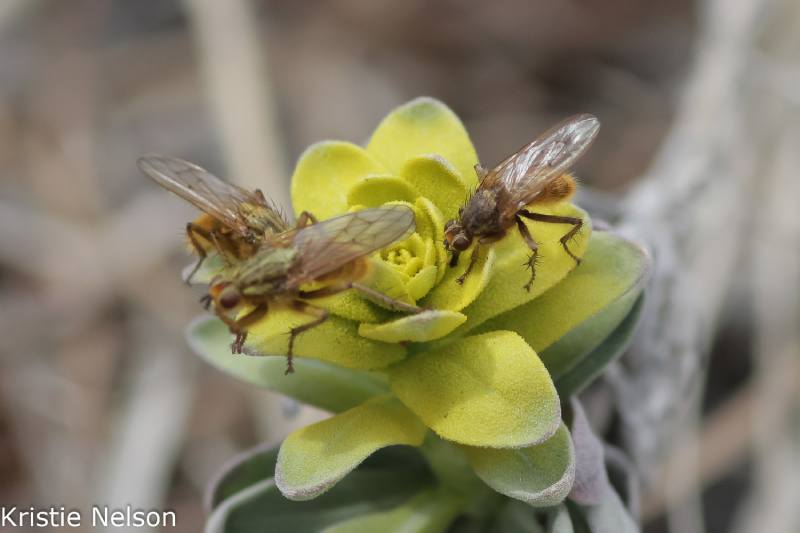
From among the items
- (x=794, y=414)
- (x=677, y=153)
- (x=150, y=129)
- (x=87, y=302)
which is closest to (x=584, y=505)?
(x=677, y=153)

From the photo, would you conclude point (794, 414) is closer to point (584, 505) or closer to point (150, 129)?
point (584, 505)

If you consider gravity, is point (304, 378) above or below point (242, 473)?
above

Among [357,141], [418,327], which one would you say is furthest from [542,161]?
→ [357,141]

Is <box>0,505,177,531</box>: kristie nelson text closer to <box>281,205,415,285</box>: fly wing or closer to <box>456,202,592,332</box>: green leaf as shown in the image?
<box>281,205,415,285</box>: fly wing

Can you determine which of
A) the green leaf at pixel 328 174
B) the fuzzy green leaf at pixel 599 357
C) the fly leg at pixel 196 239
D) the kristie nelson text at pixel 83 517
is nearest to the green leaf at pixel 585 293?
the fuzzy green leaf at pixel 599 357

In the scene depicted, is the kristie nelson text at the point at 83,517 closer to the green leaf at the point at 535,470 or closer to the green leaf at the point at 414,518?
the green leaf at the point at 414,518

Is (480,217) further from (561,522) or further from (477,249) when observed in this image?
(561,522)
